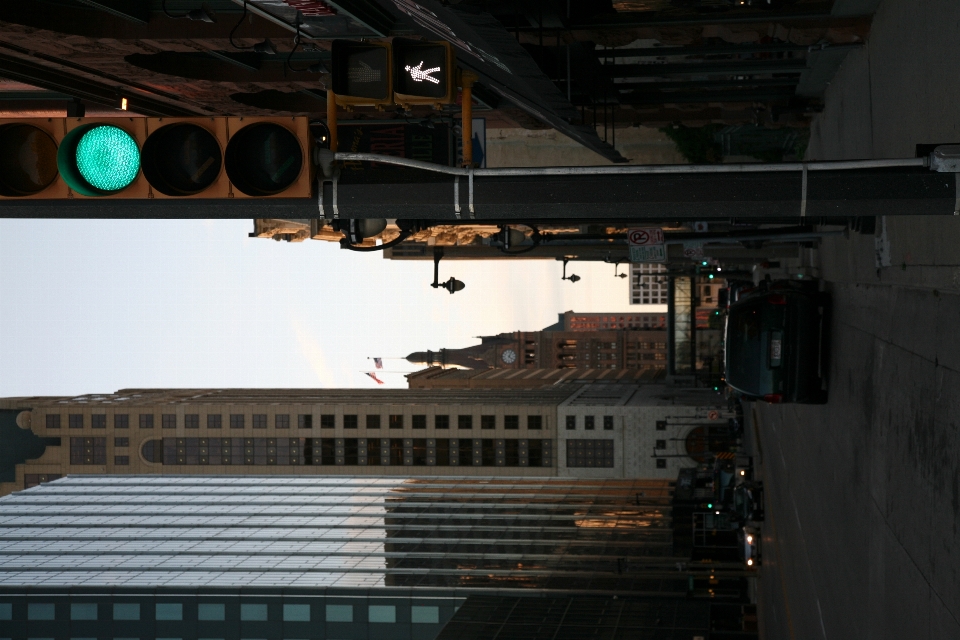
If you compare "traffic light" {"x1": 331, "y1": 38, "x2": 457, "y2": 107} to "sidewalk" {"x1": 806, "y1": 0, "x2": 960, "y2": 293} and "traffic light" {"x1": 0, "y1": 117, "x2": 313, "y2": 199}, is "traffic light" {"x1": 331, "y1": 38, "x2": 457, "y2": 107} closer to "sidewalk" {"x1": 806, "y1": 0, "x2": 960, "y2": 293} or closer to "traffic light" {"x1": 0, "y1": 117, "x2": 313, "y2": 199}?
"traffic light" {"x1": 0, "y1": 117, "x2": 313, "y2": 199}

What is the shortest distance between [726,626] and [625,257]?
26768 millimetres

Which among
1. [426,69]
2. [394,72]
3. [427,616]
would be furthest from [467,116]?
[427,616]

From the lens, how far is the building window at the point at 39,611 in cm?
6328

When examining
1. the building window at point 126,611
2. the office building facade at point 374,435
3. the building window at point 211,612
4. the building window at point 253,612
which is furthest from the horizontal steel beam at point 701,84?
the office building facade at point 374,435

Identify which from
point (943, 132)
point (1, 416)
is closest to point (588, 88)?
point (943, 132)

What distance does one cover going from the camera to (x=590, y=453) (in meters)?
89.6

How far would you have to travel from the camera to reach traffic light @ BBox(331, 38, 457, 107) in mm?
6758

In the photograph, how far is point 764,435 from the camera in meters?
40.9

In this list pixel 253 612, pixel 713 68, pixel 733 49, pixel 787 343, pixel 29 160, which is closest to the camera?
pixel 29 160

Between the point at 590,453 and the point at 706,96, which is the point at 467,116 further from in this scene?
the point at 590,453

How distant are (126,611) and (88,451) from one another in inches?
1580

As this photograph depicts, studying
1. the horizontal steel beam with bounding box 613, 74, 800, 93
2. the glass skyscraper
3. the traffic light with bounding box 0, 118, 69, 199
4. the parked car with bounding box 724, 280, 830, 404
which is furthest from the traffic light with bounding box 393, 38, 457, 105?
the glass skyscraper

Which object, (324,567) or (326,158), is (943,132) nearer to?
(326,158)

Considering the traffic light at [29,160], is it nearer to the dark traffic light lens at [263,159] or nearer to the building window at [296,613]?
the dark traffic light lens at [263,159]
